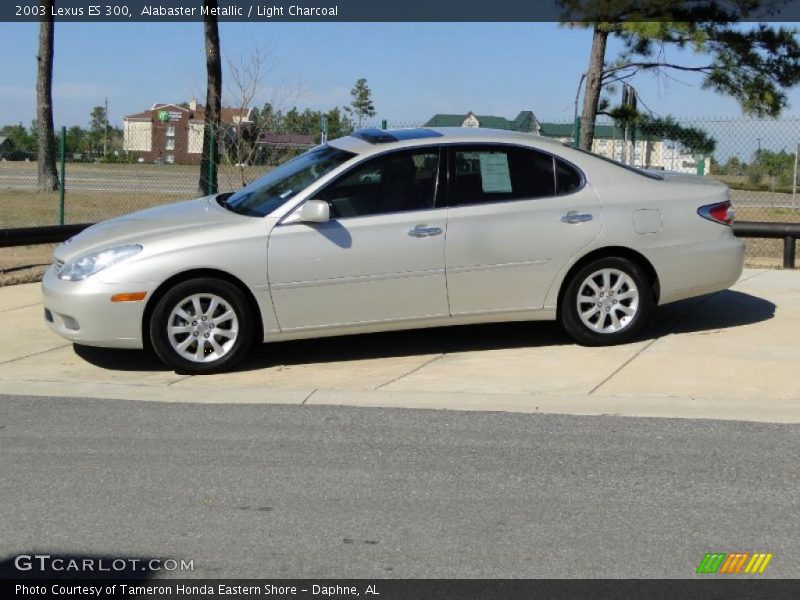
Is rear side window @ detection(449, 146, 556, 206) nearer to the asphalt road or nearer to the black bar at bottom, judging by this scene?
the asphalt road

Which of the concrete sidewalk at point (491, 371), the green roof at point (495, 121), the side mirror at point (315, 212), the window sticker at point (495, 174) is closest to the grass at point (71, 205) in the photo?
the green roof at point (495, 121)

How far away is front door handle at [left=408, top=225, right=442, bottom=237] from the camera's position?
7.98 meters

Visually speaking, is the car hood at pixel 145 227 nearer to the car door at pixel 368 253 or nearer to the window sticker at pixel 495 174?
the car door at pixel 368 253

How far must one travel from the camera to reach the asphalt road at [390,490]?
4.58 m

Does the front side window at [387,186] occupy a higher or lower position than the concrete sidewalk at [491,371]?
higher

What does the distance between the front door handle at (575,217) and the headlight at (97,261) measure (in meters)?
3.09

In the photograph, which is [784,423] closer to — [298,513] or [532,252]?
[532,252]

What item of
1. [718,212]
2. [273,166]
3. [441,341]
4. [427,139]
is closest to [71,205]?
[273,166]

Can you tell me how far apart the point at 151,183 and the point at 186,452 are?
1541cm

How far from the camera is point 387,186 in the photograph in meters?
8.12

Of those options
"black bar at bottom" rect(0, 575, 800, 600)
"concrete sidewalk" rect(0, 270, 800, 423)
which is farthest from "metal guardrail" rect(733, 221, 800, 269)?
→ "black bar at bottom" rect(0, 575, 800, 600)

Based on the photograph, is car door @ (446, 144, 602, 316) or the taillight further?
the taillight

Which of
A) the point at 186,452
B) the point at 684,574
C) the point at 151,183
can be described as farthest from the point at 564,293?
the point at 151,183

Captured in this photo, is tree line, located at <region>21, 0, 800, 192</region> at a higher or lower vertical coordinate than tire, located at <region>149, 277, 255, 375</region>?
higher
